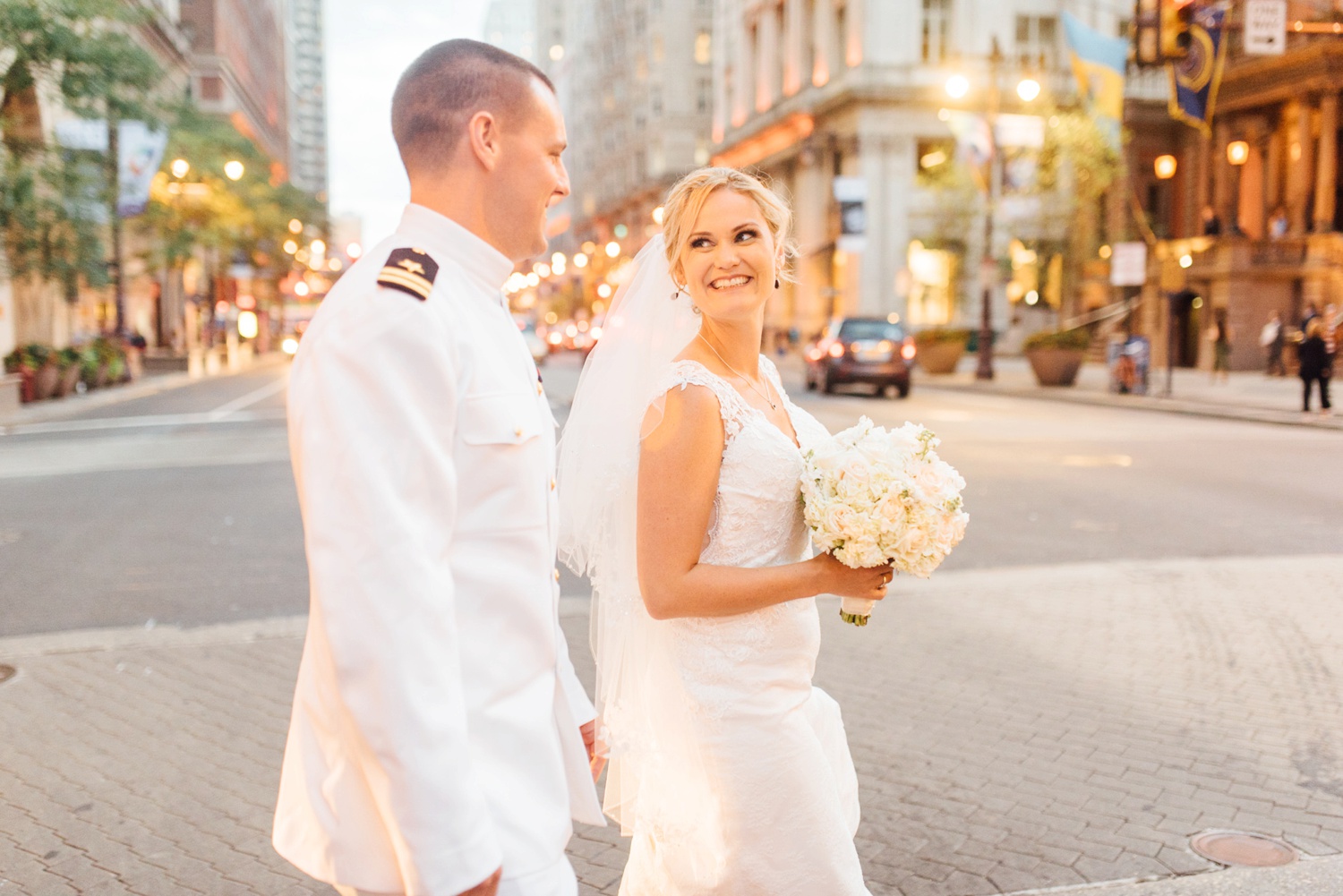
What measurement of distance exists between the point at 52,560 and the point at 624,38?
3744 inches

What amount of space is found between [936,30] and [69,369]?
37111 mm

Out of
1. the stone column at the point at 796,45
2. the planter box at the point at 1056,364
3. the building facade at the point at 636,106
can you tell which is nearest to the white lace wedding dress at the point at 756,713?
the planter box at the point at 1056,364

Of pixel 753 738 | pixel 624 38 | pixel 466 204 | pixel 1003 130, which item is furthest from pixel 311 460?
pixel 624 38

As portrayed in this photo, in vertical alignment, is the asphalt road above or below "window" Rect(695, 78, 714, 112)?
below

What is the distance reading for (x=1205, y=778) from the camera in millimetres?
4773

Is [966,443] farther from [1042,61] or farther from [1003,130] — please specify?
[1042,61]

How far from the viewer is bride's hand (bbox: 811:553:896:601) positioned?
268 cm

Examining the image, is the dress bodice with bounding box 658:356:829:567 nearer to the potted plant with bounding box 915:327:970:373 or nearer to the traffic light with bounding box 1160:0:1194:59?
the traffic light with bounding box 1160:0:1194:59

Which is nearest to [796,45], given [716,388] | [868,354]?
[868,354]

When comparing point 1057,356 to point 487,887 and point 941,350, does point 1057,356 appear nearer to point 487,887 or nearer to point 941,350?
point 941,350

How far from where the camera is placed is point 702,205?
287cm

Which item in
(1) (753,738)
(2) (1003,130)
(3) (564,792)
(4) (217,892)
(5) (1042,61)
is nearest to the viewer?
(3) (564,792)

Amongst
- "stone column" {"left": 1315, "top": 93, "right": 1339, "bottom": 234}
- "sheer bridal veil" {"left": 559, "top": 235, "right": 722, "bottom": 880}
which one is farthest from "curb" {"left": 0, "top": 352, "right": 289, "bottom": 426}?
"stone column" {"left": 1315, "top": 93, "right": 1339, "bottom": 234}

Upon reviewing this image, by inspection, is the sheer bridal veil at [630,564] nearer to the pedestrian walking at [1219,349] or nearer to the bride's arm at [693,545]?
the bride's arm at [693,545]
